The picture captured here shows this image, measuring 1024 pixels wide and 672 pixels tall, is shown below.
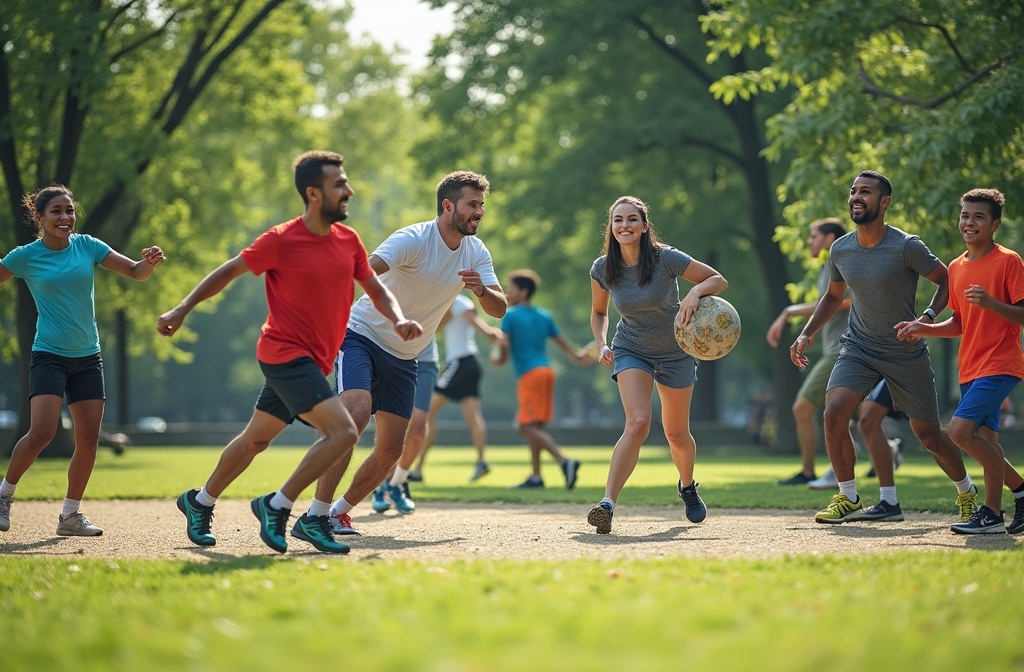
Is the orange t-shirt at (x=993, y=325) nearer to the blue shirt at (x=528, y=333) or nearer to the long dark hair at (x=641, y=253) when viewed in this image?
the long dark hair at (x=641, y=253)

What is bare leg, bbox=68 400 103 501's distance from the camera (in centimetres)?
825

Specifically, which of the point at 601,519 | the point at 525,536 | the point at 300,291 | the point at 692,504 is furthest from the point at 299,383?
the point at 692,504

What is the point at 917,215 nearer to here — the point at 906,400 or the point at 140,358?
the point at 906,400

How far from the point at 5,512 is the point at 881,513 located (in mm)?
6468

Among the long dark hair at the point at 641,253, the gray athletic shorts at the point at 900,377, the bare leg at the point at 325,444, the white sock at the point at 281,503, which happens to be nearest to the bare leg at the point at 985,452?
the gray athletic shorts at the point at 900,377

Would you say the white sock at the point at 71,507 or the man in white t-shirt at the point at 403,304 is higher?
the man in white t-shirt at the point at 403,304

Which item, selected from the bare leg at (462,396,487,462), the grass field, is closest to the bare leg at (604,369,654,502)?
the grass field

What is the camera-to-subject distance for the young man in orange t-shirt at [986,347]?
7.81 metres

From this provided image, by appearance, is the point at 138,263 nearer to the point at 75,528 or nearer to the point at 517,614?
the point at 75,528

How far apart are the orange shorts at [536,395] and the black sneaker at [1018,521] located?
713 cm

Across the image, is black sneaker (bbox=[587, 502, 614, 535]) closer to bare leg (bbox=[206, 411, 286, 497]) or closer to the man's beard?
the man's beard

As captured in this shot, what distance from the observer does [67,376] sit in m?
8.27

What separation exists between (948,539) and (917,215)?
336 inches

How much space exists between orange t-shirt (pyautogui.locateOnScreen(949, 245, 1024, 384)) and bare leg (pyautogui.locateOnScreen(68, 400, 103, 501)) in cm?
594
